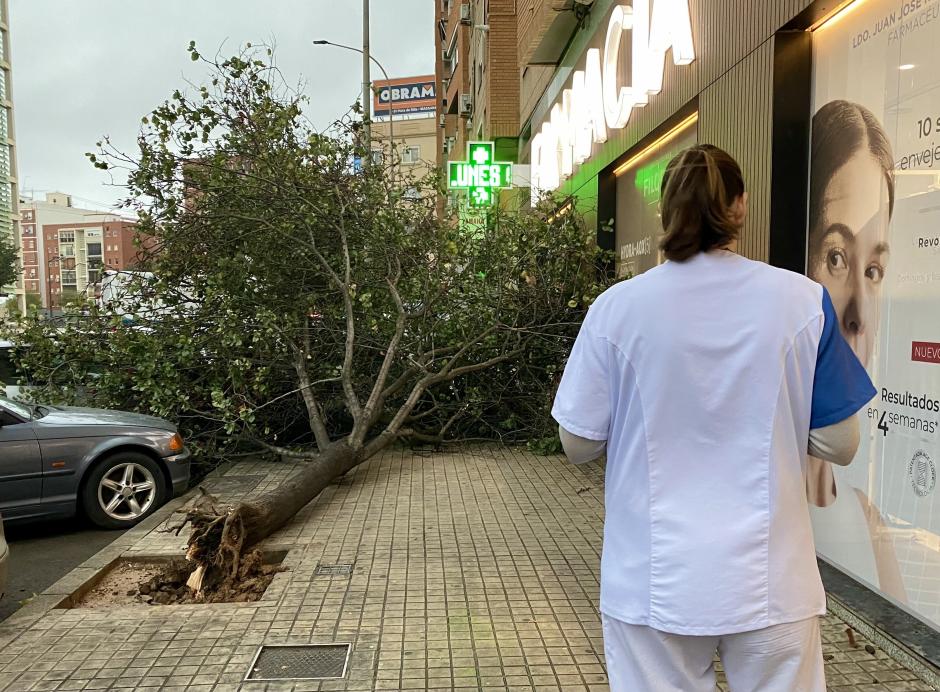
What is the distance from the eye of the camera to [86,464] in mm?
6227

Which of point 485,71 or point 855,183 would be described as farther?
point 485,71

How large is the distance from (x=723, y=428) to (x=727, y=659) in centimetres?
55

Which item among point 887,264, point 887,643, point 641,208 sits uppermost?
point 641,208

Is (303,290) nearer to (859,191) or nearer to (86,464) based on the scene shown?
(86,464)

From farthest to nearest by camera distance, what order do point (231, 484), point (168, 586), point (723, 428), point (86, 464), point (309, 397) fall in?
1. point (309, 397)
2. point (231, 484)
3. point (86, 464)
4. point (168, 586)
5. point (723, 428)

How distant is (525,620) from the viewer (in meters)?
4.01

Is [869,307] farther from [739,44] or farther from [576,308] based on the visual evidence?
[576,308]

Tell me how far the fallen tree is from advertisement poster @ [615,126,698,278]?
54 cm

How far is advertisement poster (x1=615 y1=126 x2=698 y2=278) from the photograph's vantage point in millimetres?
7623

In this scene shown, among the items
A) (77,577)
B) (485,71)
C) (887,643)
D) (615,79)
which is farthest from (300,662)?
(485,71)

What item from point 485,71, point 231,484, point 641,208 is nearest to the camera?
point 231,484

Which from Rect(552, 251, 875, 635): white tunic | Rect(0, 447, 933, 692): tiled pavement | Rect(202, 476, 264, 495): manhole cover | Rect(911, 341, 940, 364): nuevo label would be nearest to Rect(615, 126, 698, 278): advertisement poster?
Rect(0, 447, 933, 692): tiled pavement

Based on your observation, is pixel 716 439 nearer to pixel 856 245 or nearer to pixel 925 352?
pixel 925 352

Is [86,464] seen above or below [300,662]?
above
